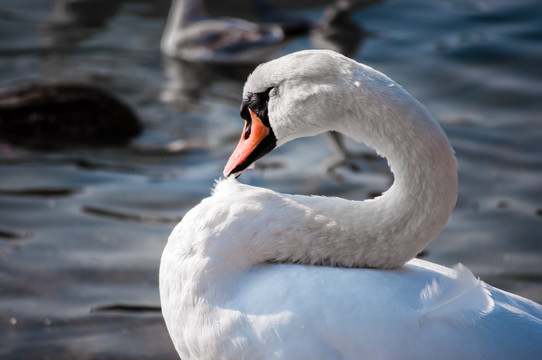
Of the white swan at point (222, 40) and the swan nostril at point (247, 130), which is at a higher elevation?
the swan nostril at point (247, 130)

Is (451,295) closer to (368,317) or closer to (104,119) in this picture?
(368,317)

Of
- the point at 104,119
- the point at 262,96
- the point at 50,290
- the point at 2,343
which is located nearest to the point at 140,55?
the point at 104,119

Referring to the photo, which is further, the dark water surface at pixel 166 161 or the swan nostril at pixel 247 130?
the dark water surface at pixel 166 161

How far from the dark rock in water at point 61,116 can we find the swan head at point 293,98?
4.01m

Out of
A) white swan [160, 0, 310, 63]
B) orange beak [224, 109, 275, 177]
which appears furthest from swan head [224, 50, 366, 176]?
white swan [160, 0, 310, 63]

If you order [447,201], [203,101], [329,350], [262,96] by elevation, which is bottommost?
[203,101]

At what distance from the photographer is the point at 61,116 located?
22.5 feet

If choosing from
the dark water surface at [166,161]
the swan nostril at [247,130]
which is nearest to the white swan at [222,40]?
the dark water surface at [166,161]

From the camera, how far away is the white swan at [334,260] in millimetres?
A: 2600

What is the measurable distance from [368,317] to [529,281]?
249 cm

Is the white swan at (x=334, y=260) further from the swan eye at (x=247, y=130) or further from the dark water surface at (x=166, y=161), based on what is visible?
the dark water surface at (x=166, y=161)

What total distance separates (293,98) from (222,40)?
247 inches

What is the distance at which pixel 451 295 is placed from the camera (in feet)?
8.80

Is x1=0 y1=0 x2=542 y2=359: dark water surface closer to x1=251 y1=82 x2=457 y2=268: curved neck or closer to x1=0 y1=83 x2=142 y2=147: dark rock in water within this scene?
x1=0 y1=83 x2=142 y2=147: dark rock in water
